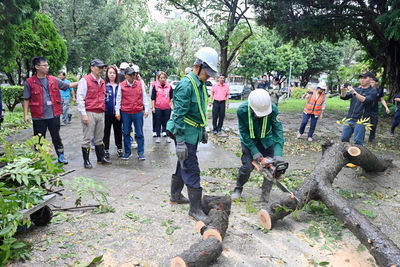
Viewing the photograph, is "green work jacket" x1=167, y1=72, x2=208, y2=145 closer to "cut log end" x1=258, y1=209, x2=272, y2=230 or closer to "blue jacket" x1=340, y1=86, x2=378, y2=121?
"cut log end" x1=258, y1=209, x2=272, y2=230

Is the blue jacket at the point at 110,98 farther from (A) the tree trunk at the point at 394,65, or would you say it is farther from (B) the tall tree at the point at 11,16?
(A) the tree trunk at the point at 394,65

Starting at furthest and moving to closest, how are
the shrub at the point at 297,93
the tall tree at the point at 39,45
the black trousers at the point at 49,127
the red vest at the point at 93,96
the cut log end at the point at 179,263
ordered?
the shrub at the point at 297,93 < the tall tree at the point at 39,45 < the red vest at the point at 93,96 < the black trousers at the point at 49,127 < the cut log end at the point at 179,263

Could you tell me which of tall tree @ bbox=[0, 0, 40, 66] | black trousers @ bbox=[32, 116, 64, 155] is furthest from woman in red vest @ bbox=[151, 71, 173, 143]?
tall tree @ bbox=[0, 0, 40, 66]

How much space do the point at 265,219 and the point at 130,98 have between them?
3705 mm

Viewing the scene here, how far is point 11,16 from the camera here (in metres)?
5.80

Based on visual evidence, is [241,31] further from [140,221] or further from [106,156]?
[140,221]

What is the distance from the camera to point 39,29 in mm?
12375

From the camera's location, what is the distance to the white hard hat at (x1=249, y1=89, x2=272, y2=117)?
370 centimetres

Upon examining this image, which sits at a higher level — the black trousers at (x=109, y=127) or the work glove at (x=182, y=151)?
the work glove at (x=182, y=151)

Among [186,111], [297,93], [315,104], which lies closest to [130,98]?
[186,111]

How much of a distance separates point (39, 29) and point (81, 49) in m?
4.44

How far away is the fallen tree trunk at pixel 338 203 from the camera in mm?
2723

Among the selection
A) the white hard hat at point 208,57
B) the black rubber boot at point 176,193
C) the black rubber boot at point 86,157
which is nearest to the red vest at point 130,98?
the black rubber boot at point 86,157

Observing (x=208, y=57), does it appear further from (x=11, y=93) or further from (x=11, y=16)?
(x=11, y=93)
